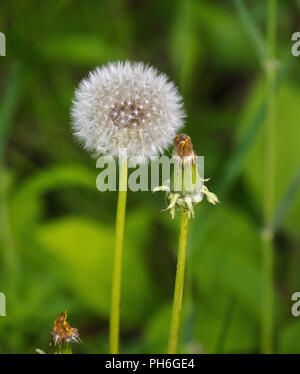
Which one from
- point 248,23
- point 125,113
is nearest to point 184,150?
point 125,113

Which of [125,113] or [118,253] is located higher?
[125,113]

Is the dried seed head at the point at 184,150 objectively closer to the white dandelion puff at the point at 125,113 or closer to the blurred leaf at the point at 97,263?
the white dandelion puff at the point at 125,113

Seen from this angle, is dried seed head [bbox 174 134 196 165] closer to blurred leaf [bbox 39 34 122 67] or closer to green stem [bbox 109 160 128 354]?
green stem [bbox 109 160 128 354]

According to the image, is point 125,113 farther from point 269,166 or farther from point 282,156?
point 282,156

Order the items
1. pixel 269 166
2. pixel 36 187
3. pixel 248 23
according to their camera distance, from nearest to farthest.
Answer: pixel 248 23 → pixel 269 166 → pixel 36 187

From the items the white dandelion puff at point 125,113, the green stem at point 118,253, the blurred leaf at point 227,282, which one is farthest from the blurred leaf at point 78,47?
the green stem at point 118,253
